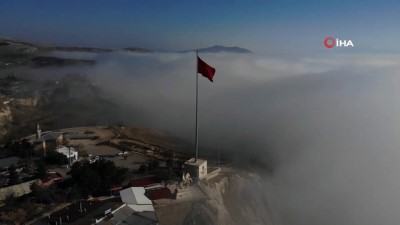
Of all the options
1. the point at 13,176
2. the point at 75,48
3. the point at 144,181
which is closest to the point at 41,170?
the point at 13,176

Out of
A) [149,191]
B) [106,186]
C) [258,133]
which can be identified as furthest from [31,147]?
[258,133]

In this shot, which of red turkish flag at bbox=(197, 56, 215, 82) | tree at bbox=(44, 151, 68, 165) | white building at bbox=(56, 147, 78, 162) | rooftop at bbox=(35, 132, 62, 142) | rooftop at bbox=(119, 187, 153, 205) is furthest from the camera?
rooftop at bbox=(35, 132, 62, 142)

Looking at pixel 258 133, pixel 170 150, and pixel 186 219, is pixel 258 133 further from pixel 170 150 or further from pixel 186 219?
pixel 186 219

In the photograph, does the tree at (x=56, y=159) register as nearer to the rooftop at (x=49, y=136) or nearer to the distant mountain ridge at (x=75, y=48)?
the rooftop at (x=49, y=136)

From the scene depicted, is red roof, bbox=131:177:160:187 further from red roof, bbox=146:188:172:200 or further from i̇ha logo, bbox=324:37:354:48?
i̇ha logo, bbox=324:37:354:48

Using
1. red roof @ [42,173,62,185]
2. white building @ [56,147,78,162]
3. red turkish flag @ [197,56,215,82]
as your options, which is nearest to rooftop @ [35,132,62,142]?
white building @ [56,147,78,162]

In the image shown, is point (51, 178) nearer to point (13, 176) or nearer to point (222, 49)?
point (13, 176)
